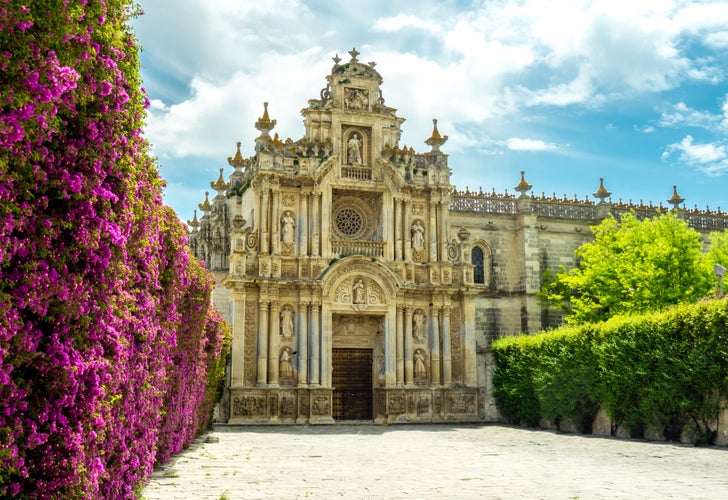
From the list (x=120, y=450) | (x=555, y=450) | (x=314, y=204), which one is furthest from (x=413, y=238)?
(x=120, y=450)

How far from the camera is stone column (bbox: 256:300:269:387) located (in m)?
28.5

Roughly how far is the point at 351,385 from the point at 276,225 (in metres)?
7.51

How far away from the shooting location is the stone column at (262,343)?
93.7ft

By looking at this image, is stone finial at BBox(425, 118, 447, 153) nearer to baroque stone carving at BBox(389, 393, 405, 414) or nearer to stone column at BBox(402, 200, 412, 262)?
stone column at BBox(402, 200, 412, 262)

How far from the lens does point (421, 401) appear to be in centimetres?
3016

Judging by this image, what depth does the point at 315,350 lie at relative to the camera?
29203mm

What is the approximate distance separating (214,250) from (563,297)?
17.4 m

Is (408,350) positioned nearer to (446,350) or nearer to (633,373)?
(446,350)

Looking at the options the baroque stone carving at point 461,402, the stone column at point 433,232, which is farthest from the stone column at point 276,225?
the baroque stone carving at point 461,402

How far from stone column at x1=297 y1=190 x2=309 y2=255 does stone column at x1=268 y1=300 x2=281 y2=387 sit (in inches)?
96.7

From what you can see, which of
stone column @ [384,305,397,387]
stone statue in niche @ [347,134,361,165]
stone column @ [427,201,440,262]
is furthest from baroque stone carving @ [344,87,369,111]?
stone column @ [384,305,397,387]

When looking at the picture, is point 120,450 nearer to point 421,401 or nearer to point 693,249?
point 421,401

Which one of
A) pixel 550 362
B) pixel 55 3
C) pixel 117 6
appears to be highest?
pixel 117 6

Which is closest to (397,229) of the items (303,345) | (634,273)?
(303,345)
